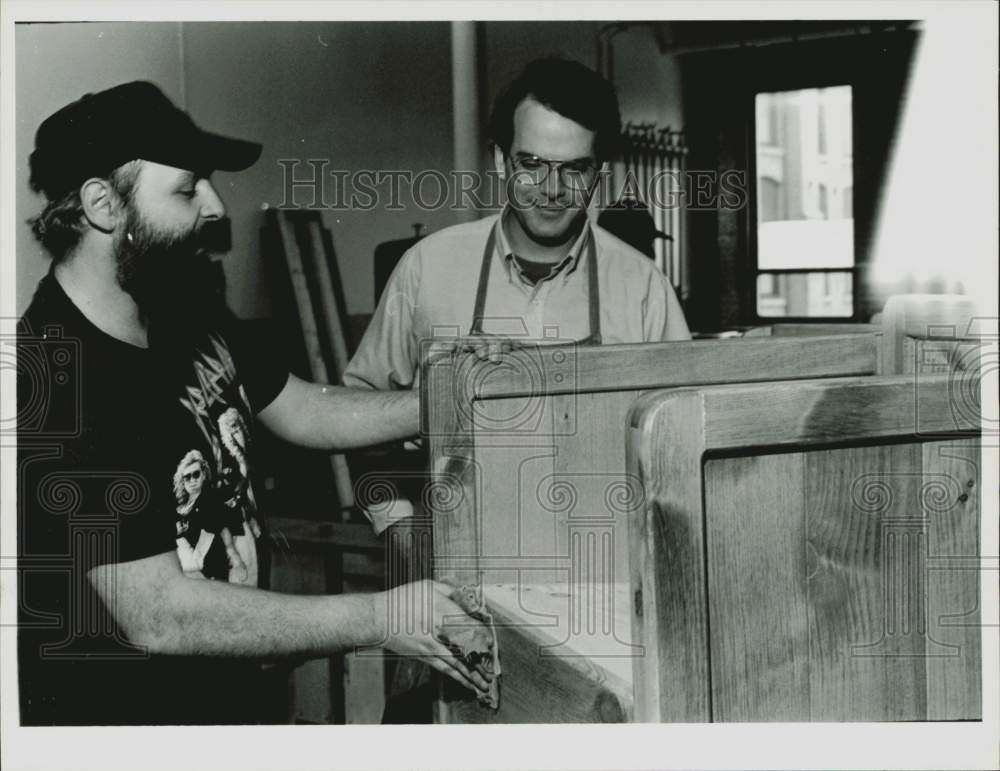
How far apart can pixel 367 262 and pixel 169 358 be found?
0.46 metres

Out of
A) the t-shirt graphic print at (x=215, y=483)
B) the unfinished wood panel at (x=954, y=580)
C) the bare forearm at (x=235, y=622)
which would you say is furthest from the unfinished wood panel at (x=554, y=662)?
the t-shirt graphic print at (x=215, y=483)

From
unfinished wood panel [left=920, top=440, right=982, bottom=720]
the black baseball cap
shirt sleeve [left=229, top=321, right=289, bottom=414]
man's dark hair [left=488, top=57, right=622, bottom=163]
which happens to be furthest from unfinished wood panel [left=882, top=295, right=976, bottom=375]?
the black baseball cap

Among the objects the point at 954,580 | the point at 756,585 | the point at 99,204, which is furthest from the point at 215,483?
the point at 954,580

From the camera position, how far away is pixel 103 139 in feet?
5.74

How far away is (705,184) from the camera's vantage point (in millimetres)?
1918

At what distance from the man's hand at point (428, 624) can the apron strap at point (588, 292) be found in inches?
20.7

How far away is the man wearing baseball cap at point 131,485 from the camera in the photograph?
1.58 meters

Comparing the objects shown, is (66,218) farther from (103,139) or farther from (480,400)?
(480,400)

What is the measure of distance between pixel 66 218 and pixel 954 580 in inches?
52.7

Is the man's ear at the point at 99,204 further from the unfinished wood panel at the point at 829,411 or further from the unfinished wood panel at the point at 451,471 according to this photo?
the unfinished wood panel at the point at 829,411

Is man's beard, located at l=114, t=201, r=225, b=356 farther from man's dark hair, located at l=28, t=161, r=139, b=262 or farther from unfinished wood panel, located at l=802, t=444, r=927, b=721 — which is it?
unfinished wood panel, located at l=802, t=444, r=927, b=721

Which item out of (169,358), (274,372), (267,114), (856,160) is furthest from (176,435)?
(856,160)

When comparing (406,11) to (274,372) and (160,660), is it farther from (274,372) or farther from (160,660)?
(160,660)

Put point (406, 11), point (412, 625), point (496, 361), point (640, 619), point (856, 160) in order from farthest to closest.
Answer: point (856, 160) → point (406, 11) → point (412, 625) → point (496, 361) → point (640, 619)
